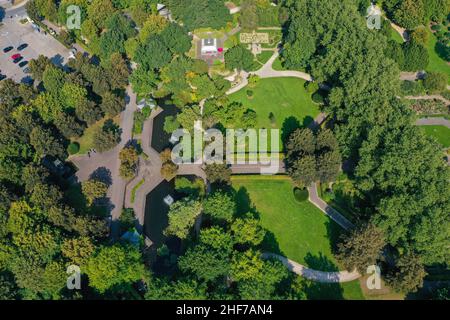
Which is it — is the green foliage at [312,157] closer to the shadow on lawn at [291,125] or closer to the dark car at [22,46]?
the shadow on lawn at [291,125]

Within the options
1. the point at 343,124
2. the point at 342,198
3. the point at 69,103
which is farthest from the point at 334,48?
the point at 69,103

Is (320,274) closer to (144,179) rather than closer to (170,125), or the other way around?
(144,179)

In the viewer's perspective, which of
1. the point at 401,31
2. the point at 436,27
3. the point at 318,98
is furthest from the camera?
the point at 401,31

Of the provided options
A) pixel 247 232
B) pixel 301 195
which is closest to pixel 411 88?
pixel 301 195

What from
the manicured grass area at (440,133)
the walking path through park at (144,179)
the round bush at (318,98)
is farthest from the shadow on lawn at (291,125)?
the walking path through park at (144,179)

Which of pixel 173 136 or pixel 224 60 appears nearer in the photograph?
pixel 173 136

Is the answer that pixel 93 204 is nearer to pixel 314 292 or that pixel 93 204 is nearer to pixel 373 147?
pixel 314 292
